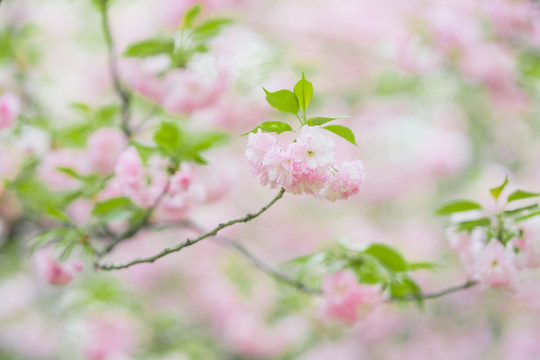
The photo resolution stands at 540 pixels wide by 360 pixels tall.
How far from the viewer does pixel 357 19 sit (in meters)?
4.08

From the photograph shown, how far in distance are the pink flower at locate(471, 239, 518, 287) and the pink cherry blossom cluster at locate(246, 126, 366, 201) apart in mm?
467

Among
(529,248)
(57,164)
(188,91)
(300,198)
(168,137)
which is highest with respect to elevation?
(300,198)

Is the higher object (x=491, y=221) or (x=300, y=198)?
(x=300, y=198)

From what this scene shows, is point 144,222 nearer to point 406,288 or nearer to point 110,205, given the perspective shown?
point 110,205

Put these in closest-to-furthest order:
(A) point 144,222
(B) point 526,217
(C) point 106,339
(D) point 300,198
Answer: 1. (B) point 526,217
2. (A) point 144,222
3. (C) point 106,339
4. (D) point 300,198

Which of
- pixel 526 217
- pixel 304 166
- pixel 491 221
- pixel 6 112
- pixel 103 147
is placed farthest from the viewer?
pixel 103 147

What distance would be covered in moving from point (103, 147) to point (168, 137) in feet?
1.92

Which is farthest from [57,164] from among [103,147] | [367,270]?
[367,270]

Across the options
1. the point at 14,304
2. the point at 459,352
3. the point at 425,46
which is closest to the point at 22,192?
the point at 425,46

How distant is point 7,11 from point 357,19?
8.30ft

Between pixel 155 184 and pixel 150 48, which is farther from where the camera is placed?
pixel 150 48

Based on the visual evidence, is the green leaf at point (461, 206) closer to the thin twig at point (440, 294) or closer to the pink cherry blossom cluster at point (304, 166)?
the thin twig at point (440, 294)

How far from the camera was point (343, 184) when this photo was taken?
2.86ft

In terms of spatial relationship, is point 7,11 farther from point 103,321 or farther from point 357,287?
point 357,287
